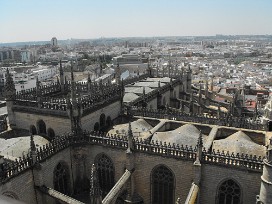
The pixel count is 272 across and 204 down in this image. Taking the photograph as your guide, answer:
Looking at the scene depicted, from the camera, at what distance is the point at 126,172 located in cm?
2573

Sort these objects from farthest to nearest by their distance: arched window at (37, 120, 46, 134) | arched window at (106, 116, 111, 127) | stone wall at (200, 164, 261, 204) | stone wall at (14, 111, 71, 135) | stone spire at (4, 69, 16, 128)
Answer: arched window at (106, 116, 111, 127)
stone spire at (4, 69, 16, 128)
arched window at (37, 120, 46, 134)
stone wall at (14, 111, 71, 135)
stone wall at (200, 164, 261, 204)

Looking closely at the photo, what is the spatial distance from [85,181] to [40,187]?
6369mm

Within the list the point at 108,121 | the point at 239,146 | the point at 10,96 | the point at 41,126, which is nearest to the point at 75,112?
the point at 41,126

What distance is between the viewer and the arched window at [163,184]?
2550 cm

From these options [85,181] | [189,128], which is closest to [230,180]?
[189,128]

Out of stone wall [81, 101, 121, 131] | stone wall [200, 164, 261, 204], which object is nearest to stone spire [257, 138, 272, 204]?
stone wall [200, 164, 261, 204]

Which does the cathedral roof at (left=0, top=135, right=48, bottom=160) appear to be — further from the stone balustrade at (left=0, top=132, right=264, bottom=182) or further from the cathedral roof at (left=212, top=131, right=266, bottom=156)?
the cathedral roof at (left=212, top=131, right=266, bottom=156)

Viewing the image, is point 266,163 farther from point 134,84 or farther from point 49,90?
point 134,84

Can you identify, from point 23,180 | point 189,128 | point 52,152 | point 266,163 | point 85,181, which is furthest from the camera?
point 189,128

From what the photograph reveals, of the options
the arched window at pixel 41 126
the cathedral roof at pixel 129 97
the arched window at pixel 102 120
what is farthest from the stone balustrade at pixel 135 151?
the cathedral roof at pixel 129 97

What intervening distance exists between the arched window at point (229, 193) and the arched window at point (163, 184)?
414cm

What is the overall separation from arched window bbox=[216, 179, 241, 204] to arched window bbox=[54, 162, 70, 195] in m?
14.2

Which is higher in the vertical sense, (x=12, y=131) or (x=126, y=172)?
(x=12, y=131)

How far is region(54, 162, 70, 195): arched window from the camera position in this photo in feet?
86.2
